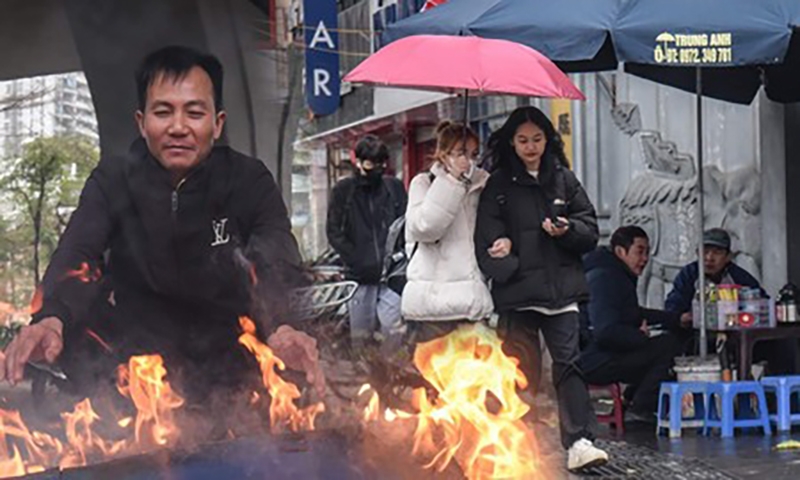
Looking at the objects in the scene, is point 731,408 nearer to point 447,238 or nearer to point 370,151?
point 447,238

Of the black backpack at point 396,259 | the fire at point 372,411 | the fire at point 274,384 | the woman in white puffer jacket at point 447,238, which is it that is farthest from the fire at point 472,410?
the black backpack at point 396,259

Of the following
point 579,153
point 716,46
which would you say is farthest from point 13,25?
point 579,153

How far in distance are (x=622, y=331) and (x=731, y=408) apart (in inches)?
32.6

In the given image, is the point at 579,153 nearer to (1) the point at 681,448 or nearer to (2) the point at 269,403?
(1) the point at 681,448

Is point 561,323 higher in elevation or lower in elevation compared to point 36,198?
lower

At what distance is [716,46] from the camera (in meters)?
6.89

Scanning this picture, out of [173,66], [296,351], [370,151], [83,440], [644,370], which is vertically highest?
[173,66]

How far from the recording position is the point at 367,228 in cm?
880

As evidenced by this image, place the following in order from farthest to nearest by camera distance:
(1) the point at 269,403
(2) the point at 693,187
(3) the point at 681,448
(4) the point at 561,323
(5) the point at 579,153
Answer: (5) the point at 579,153 < (2) the point at 693,187 < (3) the point at 681,448 < (4) the point at 561,323 < (1) the point at 269,403

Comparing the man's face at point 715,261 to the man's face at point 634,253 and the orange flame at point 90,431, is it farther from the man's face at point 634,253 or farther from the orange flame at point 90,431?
the orange flame at point 90,431

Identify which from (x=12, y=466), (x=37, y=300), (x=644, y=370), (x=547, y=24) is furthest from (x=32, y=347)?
(x=644, y=370)

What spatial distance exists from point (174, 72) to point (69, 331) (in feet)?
3.89

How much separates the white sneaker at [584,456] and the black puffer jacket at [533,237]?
2.45ft

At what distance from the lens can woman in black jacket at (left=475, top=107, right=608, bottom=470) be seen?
647 cm
